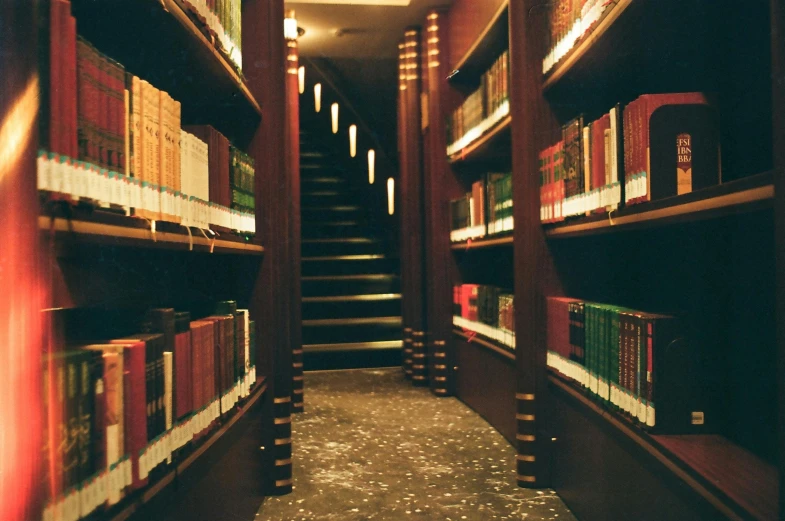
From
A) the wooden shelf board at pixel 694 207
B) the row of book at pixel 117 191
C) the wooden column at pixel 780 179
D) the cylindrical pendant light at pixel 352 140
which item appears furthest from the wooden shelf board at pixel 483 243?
the cylindrical pendant light at pixel 352 140

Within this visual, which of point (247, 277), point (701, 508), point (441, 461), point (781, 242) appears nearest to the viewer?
point (781, 242)

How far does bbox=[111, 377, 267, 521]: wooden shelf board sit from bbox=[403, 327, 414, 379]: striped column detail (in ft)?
7.49

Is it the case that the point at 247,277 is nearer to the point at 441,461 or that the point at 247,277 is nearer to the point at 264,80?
the point at 264,80

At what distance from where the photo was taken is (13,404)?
2.30 ft

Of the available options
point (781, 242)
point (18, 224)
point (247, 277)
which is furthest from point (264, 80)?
point (781, 242)

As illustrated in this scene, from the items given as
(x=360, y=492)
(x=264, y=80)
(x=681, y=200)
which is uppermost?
(x=264, y=80)

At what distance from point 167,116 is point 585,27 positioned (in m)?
1.25

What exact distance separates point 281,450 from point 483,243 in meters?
1.40

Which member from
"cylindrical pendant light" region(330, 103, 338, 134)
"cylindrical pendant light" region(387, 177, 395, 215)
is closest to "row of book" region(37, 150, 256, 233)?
"cylindrical pendant light" region(387, 177, 395, 215)

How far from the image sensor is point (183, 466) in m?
1.26

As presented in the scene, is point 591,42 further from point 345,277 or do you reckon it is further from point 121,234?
point 345,277

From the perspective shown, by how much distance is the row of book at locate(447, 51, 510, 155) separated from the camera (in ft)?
9.03

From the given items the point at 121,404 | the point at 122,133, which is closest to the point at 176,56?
the point at 122,133

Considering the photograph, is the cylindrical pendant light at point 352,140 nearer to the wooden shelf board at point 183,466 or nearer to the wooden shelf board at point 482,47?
the wooden shelf board at point 482,47
